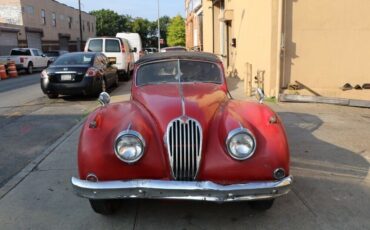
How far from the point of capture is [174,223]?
419 centimetres

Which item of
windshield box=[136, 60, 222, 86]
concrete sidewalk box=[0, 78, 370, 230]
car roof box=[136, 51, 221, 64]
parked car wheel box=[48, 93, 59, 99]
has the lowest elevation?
concrete sidewalk box=[0, 78, 370, 230]

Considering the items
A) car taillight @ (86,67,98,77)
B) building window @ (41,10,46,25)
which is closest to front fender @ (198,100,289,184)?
car taillight @ (86,67,98,77)

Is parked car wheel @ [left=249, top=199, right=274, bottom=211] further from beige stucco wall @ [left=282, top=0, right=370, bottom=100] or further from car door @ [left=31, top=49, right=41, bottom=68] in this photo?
car door @ [left=31, top=49, right=41, bottom=68]

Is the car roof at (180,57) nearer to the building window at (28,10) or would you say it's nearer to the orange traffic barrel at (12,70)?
the orange traffic barrel at (12,70)

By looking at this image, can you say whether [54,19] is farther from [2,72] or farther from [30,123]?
[30,123]

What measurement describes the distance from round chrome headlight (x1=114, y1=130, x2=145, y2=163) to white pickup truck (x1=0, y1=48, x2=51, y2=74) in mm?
23795

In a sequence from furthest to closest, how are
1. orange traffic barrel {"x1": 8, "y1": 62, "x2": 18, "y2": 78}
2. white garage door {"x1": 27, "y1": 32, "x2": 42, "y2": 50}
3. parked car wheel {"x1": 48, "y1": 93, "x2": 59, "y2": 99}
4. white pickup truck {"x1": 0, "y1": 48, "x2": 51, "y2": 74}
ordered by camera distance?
white garage door {"x1": 27, "y1": 32, "x2": 42, "y2": 50} → white pickup truck {"x1": 0, "y1": 48, "x2": 51, "y2": 74} → orange traffic barrel {"x1": 8, "y1": 62, "x2": 18, "y2": 78} → parked car wheel {"x1": 48, "y1": 93, "x2": 59, "y2": 99}

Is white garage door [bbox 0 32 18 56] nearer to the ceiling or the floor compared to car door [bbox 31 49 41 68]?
nearer to the ceiling

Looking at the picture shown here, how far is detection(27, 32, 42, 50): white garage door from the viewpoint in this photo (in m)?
41.2

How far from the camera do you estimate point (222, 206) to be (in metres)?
4.56

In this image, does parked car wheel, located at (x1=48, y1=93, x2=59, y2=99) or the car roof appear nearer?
the car roof

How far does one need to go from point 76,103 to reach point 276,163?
30.7ft

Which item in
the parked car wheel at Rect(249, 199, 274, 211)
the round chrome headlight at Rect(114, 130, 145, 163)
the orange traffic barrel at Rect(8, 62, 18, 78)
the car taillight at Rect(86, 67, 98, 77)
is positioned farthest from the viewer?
the orange traffic barrel at Rect(8, 62, 18, 78)

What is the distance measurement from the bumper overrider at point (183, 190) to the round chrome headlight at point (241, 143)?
1.01 ft
